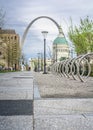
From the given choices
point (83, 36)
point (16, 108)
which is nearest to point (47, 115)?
Result: point (16, 108)

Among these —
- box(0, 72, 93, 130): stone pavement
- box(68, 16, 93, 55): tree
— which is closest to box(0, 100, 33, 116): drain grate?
box(0, 72, 93, 130): stone pavement

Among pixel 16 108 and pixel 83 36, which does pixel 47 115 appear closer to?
pixel 16 108

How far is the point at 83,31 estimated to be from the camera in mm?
47906

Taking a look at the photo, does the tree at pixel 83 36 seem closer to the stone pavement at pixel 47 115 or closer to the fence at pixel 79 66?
the fence at pixel 79 66

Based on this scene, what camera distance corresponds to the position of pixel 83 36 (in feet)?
149

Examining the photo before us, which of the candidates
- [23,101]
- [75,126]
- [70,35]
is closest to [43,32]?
[70,35]

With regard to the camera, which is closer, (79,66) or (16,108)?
(16,108)

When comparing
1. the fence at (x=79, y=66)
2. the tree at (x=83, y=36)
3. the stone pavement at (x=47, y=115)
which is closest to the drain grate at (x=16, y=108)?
the stone pavement at (x=47, y=115)

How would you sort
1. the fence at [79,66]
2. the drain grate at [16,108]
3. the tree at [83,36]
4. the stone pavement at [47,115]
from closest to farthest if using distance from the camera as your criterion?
the stone pavement at [47,115]
the drain grate at [16,108]
the fence at [79,66]
the tree at [83,36]

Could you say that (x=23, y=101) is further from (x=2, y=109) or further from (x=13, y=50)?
(x=13, y=50)

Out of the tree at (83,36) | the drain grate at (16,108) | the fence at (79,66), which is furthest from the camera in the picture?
the tree at (83,36)

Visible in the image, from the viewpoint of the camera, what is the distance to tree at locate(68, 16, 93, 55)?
45.1 meters

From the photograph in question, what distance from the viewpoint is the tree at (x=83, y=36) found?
45.1 m

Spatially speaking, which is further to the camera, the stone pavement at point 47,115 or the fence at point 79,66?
the fence at point 79,66
